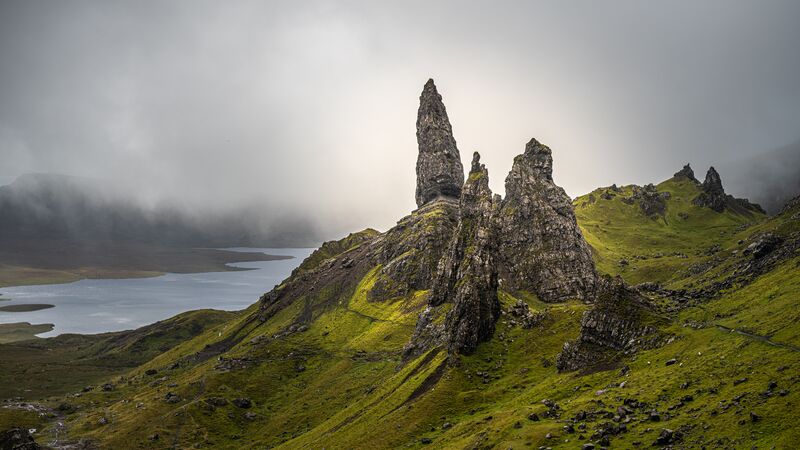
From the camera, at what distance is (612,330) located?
110 m

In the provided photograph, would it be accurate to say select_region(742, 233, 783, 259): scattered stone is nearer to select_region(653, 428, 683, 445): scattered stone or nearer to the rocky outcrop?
the rocky outcrop

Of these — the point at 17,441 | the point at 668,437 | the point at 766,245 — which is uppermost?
the point at 766,245

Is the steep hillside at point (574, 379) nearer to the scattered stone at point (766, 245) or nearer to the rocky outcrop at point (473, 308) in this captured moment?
the scattered stone at point (766, 245)

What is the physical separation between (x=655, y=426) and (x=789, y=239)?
90.9 m

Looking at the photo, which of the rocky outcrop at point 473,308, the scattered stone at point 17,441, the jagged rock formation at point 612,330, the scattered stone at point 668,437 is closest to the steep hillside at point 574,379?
the scattered stone at point 668,437

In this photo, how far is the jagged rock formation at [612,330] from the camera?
106 m

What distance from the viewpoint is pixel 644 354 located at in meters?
99.8

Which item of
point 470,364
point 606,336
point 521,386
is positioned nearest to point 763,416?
point 606,336

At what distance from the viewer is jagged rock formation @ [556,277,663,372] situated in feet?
347

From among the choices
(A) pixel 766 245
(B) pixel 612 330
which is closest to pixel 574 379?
(B) pixel 612 330

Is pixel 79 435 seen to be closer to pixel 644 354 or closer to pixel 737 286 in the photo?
pixel 644 354

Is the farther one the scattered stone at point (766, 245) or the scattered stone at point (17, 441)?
the scattered stone at point (17, 441)

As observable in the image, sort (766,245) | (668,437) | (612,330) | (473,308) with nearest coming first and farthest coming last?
(668,437), (612,330), (766,245), (473,308)

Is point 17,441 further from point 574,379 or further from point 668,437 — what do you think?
point 668,437
